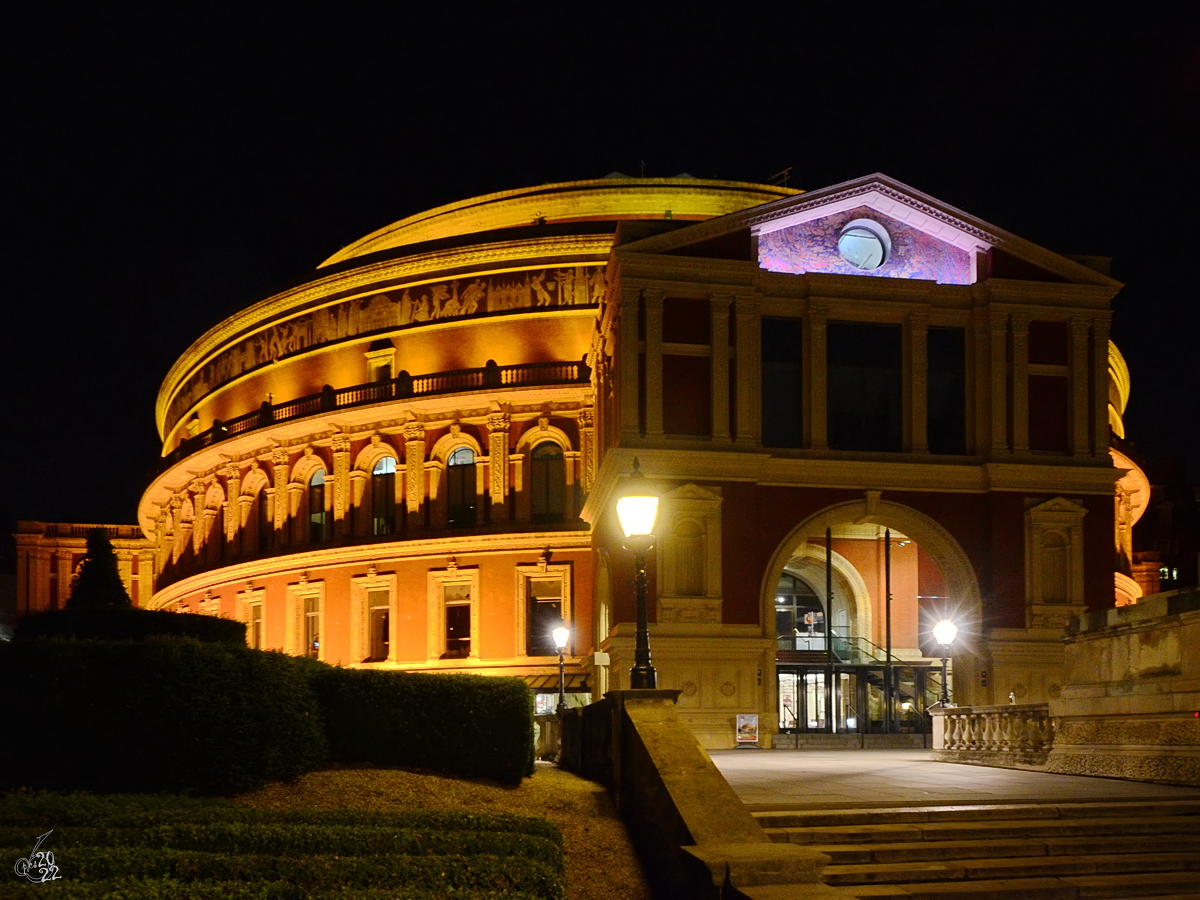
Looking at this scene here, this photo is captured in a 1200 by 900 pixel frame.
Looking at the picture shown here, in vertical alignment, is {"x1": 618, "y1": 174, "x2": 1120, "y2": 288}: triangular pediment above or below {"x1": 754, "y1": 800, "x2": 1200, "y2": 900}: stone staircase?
above

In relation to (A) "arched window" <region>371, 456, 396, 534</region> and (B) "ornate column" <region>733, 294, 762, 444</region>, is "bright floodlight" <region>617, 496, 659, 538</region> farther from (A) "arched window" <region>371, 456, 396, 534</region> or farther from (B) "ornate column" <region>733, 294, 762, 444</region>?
(A) "arched window" <region>371, 456, 396, 534</region>

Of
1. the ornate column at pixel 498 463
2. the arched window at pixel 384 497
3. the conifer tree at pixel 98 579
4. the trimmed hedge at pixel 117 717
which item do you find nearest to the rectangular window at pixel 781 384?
the ornate column at pixel 498 463

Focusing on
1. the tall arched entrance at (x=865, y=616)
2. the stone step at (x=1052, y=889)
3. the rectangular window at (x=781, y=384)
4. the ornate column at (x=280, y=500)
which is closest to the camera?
the stone step at (x=1052, y=889)

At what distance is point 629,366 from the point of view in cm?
3481

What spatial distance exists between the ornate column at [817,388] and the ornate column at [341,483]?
886 inches

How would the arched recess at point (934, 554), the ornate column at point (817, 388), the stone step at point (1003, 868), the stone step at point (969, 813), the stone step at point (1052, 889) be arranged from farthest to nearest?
the ornate column at point (817, 388)
the arched recess at point (934, 554)
the stone step at point (969, 813)
the stone step at point (1003, 868)
the stone step at point (1052, 889)

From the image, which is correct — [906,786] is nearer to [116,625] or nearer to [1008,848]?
[1008,848]

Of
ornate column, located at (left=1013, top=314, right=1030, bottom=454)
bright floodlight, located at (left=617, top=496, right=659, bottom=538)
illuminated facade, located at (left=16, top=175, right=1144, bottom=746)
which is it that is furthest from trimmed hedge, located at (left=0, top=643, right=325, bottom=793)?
ornate column, located at (left=1013, top=314, right=1030, bottom=454)

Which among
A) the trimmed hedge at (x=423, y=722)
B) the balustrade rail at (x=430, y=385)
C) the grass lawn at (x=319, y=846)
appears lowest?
the grass lawn at (x=319, y=846)

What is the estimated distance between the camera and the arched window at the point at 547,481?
50.2 metres

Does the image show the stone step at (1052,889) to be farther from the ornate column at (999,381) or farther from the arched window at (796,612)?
the arched window at (796,612)

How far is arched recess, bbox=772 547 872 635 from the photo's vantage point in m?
47.7

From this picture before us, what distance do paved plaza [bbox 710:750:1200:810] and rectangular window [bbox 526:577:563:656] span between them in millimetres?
23013

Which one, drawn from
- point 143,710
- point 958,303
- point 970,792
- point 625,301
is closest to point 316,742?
point 143,710
